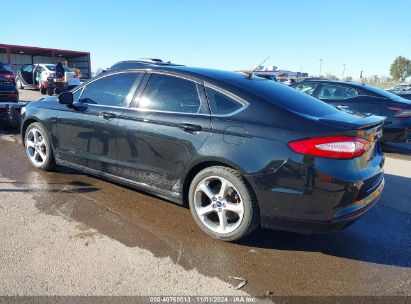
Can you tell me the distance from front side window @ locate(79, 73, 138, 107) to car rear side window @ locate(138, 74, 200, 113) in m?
0.30

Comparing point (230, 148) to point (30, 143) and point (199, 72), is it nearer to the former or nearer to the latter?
point (199, 72)

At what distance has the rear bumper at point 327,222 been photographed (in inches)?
119

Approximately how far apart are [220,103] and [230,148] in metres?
0.51

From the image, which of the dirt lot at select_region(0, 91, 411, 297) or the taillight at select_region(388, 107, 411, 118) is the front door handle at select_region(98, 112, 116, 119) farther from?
the taillight at select_region(388, 107, 411, 118)

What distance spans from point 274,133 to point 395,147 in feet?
23.0

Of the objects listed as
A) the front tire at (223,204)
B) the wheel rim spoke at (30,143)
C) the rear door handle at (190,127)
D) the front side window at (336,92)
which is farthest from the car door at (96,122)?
the front side window at (336,92)

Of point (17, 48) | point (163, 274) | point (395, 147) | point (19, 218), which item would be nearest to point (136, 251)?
point (163, 274)

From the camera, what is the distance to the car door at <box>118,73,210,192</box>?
3.60 m

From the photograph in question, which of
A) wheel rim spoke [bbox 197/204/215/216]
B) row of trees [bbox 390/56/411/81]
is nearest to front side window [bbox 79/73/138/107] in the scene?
wheel rim spoke [bbox 197/204/215/216]

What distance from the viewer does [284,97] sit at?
11.9ft

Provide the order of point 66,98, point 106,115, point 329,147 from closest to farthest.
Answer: point 329,147 < point 106,115 < point 66,98

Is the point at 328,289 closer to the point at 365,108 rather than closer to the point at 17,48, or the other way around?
the point at 365,108

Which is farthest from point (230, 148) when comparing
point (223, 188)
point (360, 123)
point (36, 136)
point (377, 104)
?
point (377, 104)

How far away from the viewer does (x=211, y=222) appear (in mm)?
3568
